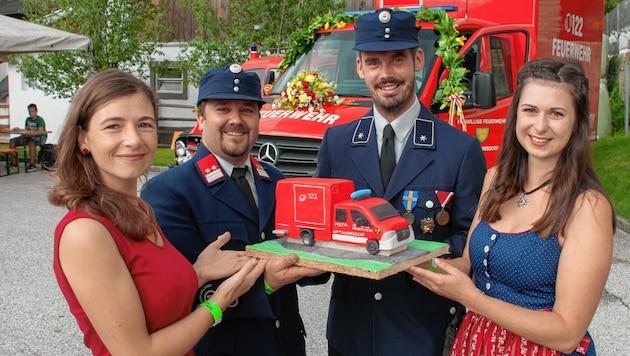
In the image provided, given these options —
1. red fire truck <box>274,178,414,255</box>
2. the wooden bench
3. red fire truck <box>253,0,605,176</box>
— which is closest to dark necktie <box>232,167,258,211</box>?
red fire truck <box>274,178,414,255</box>

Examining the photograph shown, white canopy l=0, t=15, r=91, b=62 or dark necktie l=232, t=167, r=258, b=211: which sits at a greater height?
white canopy l=0, t=15, r=91, b=62

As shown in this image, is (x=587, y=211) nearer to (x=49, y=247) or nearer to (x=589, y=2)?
(x=49, y=247)

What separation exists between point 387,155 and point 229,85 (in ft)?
2.34

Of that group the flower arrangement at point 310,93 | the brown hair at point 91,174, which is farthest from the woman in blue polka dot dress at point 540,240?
the flower arrangement at point 310,93

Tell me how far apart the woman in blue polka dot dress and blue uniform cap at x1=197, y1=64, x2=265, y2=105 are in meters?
0.96

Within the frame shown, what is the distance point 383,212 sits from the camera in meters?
2.24

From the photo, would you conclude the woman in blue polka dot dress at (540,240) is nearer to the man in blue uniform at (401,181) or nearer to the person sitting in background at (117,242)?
the man in blue uniform at (401,181)

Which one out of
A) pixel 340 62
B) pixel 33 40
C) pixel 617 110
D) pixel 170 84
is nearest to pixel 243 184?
pixel 340 62

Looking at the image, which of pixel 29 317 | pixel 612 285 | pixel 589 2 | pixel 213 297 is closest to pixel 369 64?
pixel 213 297

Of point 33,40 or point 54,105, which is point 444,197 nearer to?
point 33,40

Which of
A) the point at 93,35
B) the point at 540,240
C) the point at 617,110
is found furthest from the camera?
the point at 617,110

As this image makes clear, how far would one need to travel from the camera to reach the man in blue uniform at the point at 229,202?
2385 mm

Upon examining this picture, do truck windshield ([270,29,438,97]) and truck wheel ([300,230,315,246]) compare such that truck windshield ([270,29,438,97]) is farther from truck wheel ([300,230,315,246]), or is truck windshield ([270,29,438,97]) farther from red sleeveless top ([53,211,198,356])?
red sleeveless top ([53,211,198,356])

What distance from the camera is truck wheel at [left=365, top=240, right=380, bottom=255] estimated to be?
7.06ft
